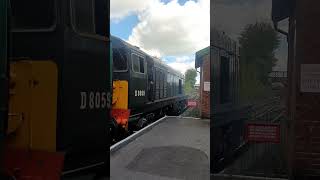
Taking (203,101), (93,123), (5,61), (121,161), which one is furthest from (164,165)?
(203,101)

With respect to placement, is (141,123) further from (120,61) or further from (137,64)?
(120,61)

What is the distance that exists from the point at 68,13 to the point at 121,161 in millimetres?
4560

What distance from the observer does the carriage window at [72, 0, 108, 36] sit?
345 centimetres

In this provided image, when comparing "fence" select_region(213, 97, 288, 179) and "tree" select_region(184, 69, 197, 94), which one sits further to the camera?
"tree" select_region(184, 69, 197, 94)

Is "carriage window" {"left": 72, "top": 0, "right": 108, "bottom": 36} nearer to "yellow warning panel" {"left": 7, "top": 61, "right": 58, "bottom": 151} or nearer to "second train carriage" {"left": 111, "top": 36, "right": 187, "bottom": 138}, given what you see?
"yellow warning panel" {"left": 7, "top": 61, "right": 58, "bottom": 151}

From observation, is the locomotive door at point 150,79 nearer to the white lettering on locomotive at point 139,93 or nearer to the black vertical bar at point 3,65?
the white lettering on locomotive at point 139,93

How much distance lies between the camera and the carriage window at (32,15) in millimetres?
3307

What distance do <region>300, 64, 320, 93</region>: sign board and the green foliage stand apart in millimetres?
242

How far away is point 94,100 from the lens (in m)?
3.63

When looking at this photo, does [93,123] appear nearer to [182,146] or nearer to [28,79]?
[28,79]

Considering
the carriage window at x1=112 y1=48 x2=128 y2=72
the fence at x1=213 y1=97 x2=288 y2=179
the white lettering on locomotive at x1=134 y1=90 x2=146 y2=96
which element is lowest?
the fence at x1=213 y1=97 x2=288 y2=179

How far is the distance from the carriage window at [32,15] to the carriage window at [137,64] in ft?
37.3

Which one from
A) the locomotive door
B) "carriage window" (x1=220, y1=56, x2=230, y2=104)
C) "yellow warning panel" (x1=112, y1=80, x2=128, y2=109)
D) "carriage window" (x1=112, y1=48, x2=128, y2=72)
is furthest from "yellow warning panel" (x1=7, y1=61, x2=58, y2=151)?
the locomotive door

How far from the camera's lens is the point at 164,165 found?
7.31 metres
